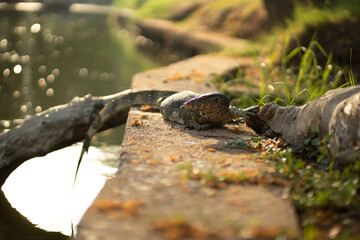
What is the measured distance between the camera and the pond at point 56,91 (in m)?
3.62

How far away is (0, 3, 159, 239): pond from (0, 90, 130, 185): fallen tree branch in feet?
0.38

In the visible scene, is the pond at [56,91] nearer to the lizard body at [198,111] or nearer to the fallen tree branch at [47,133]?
the fallen tree branch at [47,133]

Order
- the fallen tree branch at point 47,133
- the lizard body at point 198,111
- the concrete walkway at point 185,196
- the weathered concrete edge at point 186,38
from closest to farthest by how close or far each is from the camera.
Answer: the concrete walkway at point 185,196 < the lizard body at point 198,111 < the fallen tree branch at point 47,133 < the weathered concrete edge at point 186,38

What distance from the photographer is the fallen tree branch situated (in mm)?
4410

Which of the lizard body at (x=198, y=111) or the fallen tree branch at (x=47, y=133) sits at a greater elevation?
the lizard body at (x=198, y=111)

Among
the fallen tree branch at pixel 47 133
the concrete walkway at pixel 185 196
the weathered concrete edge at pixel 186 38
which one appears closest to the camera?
the concrete walkway at pixel 185 196

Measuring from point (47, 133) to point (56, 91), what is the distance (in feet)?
9.84

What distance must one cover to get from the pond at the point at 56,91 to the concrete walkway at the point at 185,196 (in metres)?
0.88

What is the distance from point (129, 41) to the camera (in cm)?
1460

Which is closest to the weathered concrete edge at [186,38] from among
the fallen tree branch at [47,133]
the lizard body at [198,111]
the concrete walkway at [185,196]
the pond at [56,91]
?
the pond at [56,91]

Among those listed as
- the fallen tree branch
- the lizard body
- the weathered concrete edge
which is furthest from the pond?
the weathered concrete edge

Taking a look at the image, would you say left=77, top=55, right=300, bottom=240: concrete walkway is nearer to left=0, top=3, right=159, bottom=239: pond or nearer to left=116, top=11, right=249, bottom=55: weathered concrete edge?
left=0, top=3, right=159, bottom=239: pond

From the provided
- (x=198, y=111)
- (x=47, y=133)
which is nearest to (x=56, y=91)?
(x=47, y=133)

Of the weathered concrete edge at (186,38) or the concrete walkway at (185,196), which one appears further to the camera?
the weathered concrete edge at (186,38)
